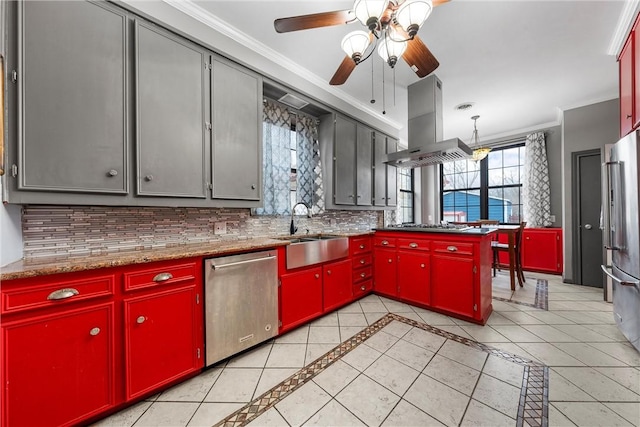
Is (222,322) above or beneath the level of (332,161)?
beneath

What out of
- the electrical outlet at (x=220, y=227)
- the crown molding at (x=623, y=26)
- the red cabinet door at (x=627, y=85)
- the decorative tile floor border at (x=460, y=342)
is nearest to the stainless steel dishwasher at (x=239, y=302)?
the decorative tile floor border at (x=460, y=342)

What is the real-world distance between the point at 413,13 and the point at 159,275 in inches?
84.4

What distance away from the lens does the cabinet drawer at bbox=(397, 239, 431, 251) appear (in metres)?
2.64

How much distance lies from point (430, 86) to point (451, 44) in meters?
0.61

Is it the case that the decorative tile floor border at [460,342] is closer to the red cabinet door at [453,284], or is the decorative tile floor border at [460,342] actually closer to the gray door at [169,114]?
the red cabinet door at [453,284]

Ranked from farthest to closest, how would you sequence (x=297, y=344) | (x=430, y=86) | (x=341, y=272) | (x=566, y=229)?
(x=566, y=229) < (x=430, y=86) < (x=341, y=272) < (x=297, y=344)

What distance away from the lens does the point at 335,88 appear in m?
3.10

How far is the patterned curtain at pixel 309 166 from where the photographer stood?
3000 mm

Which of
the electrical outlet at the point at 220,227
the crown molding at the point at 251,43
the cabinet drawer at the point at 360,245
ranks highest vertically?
A: the crown molding at the point at 251,43

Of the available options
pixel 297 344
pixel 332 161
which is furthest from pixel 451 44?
pixel 297 344

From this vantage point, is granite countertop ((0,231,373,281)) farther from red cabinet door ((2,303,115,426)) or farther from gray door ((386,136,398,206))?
gray door ((386,136,398,206))

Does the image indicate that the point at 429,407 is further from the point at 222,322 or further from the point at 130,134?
the point at 130,134

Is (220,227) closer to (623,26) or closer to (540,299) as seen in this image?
(540,299)

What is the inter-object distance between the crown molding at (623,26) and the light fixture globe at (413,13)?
6.91ft
